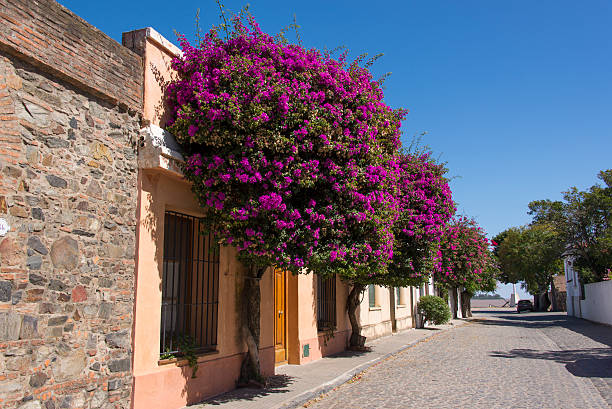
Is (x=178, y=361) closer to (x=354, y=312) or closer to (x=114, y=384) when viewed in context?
(x=114, y=384)

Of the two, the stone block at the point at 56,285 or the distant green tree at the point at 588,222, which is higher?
the distant green tree at the point at 588,222

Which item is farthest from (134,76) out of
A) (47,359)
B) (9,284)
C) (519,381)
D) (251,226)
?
(519,381)

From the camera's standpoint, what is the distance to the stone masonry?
16.5ft

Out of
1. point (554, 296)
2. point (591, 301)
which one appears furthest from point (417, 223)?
point (554, 296)

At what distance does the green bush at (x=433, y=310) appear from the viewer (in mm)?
25109

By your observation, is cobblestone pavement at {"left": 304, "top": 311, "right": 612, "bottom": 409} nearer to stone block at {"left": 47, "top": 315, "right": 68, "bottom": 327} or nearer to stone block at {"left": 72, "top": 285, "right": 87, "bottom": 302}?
stone block at {"left": 72, "top": 285, "right": 87, "bottom": 302}

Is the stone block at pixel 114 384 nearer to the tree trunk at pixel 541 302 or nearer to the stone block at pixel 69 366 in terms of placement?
the stone block at pixel 69 366

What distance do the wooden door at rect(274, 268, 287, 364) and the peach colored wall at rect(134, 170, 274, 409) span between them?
8.93 ft

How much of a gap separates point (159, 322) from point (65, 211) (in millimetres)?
2140

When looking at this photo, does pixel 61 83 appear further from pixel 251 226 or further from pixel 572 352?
pixel 572 352

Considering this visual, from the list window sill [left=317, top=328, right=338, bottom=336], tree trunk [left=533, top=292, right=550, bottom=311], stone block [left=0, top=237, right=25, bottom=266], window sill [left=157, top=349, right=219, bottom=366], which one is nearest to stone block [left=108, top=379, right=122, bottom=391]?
window sill [left=157, top=349, right=219, bottom=366]

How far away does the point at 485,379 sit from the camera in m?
9.84

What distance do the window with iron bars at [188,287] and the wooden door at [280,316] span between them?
3.16m

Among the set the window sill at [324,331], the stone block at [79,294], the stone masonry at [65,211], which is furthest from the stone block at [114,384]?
the window sill at [324,331]
